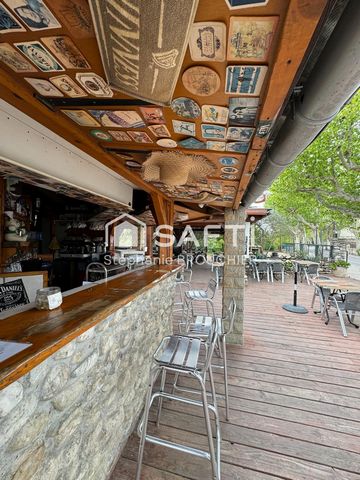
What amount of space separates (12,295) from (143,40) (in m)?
2.75

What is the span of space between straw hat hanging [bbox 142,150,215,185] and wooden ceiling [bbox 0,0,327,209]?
0.06 metres

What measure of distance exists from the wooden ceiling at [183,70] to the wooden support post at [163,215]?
1459 mm

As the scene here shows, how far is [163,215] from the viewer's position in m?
3.57

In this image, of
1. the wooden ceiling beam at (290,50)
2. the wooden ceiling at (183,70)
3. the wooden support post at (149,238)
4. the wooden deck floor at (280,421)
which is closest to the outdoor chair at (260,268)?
the wooden support post at (149,238)

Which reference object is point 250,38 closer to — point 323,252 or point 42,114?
point 42,114

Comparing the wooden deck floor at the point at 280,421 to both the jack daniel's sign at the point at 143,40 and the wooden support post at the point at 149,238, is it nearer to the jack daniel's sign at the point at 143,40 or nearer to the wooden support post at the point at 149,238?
the jack daniel's sign at the point at 143,40

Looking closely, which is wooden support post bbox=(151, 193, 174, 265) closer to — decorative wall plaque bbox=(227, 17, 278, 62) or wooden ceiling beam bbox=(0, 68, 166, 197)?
wooden ceiling beam bbox=(0, 68, 166, 197)

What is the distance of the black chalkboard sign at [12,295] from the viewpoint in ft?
7.79

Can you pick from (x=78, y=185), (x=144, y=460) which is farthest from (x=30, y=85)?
(x=144, y=460)

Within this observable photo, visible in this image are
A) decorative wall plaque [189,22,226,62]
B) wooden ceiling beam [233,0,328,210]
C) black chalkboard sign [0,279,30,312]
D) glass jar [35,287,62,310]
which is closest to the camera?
wooden ceiling beam [233,0,328,210]

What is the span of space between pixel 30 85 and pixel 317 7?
44.1 inches

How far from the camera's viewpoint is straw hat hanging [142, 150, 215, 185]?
5.62 ft

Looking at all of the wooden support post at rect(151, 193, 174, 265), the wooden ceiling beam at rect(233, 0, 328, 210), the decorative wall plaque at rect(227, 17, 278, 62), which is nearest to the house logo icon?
the wooden support post at rect(151, 193, 174, 265)

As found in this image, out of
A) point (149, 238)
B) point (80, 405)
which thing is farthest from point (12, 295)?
point (149, 238)
